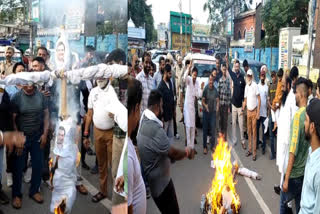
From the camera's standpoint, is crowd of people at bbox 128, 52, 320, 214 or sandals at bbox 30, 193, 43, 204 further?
crowd of people at bbox 128, 52, 320, 214

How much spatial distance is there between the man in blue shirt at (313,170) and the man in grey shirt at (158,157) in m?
0.63

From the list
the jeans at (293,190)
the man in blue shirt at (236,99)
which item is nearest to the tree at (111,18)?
the man in blue shirt at (236,99)

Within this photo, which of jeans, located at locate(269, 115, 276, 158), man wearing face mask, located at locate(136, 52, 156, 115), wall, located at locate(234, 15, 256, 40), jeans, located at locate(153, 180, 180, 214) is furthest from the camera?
jeans, located at locate(269, 115, 276, 158)

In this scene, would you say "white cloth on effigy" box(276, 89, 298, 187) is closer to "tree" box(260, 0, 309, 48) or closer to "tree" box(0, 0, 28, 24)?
"tree" box(260, 0, 309, 48)

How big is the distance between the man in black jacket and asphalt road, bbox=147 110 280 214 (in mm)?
69

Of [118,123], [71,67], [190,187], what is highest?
[71,67]

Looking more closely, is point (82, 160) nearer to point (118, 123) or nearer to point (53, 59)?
point (118, 123)

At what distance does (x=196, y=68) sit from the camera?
2.08 m

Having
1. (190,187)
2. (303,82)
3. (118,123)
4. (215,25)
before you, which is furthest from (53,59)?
(303,82)

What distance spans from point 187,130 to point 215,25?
62 centimetres

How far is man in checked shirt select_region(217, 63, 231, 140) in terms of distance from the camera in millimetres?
1913

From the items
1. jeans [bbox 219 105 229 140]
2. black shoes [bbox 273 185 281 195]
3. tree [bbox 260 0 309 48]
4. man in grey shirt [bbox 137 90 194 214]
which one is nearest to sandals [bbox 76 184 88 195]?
man in grey shirt [bbox 137 90 194 214]

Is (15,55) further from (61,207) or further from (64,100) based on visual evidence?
(61,207)

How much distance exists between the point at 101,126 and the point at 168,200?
1.06 meters
